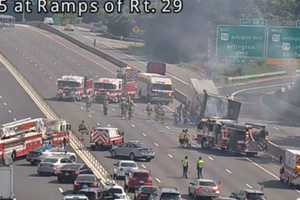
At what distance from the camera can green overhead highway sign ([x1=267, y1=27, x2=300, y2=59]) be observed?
277 feet

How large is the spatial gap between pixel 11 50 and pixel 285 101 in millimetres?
41426

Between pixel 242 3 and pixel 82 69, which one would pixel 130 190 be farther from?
pixel 242 3

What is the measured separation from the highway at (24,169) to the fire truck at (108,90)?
586 centimetres

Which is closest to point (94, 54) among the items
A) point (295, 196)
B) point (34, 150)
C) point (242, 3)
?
point (242, 3)

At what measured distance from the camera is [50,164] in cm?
5941

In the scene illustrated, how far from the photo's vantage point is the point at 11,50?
5458 inches

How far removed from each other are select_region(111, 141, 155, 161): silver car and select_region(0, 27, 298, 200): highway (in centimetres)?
58

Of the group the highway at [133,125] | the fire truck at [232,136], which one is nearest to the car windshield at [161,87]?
the highway at [133,125]

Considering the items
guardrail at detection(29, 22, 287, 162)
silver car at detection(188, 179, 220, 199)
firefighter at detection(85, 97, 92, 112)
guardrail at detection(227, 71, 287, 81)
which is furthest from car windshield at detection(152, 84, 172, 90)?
silver car at detection(188, 179, 220, 199)

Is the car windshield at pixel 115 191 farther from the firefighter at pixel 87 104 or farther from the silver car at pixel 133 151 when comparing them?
the firefighter at pixel 87 104

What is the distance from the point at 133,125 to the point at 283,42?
1273 centimetres

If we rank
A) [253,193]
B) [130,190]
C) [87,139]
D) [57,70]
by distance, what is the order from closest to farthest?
[253,193]
[130,190]
[87,139]
[57,70]

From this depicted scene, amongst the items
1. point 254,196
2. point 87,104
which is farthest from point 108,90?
point 254,196

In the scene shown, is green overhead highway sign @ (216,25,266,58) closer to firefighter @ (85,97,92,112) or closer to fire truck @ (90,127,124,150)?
firefighter @ (85,97,92,112)
